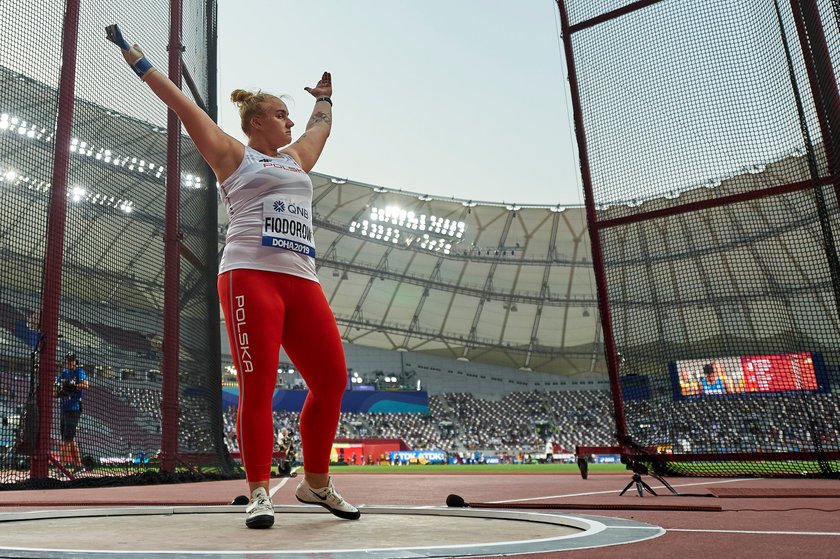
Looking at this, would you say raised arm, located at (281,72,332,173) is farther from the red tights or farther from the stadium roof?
the stadium roof

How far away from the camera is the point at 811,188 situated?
18.7ft

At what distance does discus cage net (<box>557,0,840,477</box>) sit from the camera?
6.24 m

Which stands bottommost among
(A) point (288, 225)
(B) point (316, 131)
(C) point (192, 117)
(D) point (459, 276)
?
(A) point (288, 225)

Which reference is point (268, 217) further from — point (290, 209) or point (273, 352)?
point (273, 352)

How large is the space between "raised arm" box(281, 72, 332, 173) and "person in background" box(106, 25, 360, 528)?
15 centimetres

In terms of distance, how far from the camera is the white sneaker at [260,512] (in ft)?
7.04

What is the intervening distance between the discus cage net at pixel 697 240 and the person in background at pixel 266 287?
13.3 feet

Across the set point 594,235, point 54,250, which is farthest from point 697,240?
point 54,250

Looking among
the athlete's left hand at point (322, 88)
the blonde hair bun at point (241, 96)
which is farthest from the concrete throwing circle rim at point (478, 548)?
the athlete's left hand at point (322, 88)

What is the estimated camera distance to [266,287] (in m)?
2.42

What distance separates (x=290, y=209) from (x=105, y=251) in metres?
4.39

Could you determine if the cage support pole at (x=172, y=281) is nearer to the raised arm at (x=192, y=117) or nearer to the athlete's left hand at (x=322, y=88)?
the athlete's left hand at (x=322, y=88)

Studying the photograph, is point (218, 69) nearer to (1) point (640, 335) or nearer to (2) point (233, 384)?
(1) point (640, 335)

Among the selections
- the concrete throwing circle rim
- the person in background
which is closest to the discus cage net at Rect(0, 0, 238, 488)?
the concrete throwing circle rim
